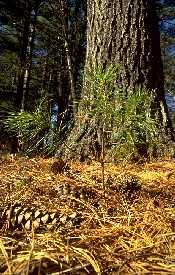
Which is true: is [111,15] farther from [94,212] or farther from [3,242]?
[3,242]

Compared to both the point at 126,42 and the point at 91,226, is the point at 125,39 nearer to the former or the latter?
the point at 126,42

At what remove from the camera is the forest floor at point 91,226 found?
1100 mm

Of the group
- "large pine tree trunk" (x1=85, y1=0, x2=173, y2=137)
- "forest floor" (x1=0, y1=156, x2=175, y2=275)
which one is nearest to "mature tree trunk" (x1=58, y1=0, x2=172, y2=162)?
"large pine tree trunk" (x1=85, y1=0, x2=173, y2=137)

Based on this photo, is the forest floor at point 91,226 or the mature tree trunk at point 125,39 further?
the mature tree trunk at point 125,39

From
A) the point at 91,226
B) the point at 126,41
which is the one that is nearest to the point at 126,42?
the point at 126,41

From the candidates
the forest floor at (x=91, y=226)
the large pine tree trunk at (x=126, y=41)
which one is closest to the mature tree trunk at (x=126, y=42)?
the large pine tree trunk at (x=126, y=41)

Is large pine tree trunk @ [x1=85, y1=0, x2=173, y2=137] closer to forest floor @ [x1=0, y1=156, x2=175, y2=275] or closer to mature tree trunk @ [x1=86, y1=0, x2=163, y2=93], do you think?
mature tree trunk @ [x1=86, y1=0, x2=163, y2=93]

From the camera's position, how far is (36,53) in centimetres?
1723

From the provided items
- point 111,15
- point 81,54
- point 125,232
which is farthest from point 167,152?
point 81,54

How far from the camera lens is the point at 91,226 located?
5.05 feet

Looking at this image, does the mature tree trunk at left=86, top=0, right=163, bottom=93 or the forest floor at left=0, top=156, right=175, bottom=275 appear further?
the mature tree trunk at left=86, top=0, right=163, bottom=93

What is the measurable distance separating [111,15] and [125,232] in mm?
2320

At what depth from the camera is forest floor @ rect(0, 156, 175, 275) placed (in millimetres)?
1100

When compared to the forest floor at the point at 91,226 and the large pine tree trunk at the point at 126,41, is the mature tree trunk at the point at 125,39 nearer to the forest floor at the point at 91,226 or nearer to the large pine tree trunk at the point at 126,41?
the large pine tree trunk at the point at 126,41
